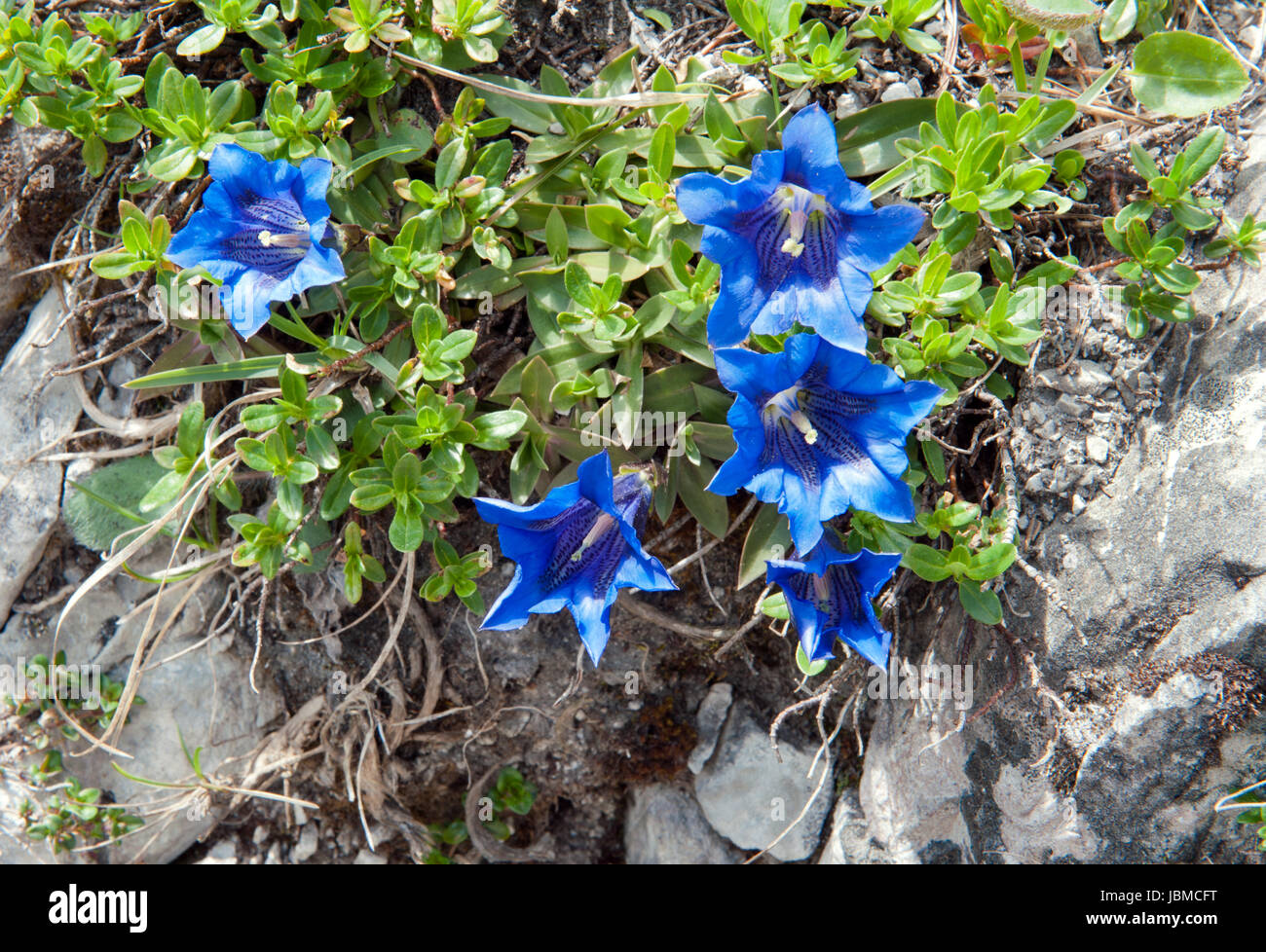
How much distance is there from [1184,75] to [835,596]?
1.86 meters

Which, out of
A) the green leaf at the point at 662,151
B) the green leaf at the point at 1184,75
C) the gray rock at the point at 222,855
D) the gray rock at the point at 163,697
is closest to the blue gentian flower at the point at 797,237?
the green leaf at the point at 662,151

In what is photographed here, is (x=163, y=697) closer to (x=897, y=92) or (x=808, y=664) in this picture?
(x=808, y=664)

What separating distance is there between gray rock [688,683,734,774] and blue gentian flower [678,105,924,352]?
56.4 inches

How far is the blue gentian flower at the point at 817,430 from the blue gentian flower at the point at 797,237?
116 mm

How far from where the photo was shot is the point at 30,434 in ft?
10.3

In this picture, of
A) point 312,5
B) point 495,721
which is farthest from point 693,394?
point 312,5

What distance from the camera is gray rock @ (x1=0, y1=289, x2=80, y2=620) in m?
3.11

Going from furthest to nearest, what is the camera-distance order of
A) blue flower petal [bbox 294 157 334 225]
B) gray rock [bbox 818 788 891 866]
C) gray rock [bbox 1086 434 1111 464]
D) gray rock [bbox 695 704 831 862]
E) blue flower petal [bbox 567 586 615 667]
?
gray rock [bbox 695 704 831 862], gray rock [bbox 818 788 891 866], gray rock [bbox 1086 434 1111 464], blue flower petal [bbox 294 157 334 225], blue flower petal [bbox 567 586 615 667]

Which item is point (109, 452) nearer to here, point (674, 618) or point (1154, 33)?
point (674, 618)

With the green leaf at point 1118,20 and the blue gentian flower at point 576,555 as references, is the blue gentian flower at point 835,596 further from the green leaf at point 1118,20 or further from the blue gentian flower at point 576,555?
the green leaf at point 1118,20

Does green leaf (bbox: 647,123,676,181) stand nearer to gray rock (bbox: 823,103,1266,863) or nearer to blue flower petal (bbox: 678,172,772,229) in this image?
blue flower petal (bbox: 678,172,772,229)

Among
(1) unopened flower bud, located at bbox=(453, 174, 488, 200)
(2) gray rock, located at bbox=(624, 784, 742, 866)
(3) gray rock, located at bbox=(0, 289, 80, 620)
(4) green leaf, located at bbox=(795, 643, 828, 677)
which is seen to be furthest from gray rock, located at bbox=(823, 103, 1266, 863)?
(3) gray rock, located at bbox=(0, 289, 80, 620)

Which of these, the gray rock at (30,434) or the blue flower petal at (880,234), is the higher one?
the blue flower petal at (880,234)

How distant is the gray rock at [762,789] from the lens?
3168 millimetres
